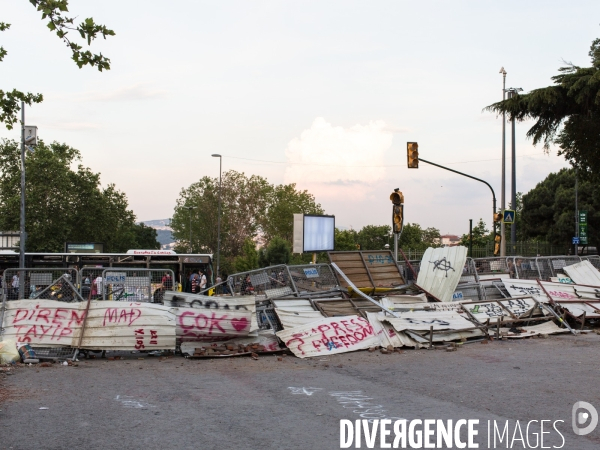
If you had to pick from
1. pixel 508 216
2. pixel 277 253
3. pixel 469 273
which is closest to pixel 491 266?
pixel 469 273

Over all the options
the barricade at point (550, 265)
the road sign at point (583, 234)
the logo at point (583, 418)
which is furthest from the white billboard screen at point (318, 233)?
the road sign at point (583, 234)

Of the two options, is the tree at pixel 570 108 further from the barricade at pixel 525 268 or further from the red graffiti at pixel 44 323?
the red graffiti at pixel 44 323

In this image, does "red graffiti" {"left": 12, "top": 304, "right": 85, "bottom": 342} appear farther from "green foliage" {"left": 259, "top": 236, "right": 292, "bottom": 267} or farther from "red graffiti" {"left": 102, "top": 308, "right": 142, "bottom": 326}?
"green foliage" {"left": 259, "top": 236, "right": 292, "bottom": 267}

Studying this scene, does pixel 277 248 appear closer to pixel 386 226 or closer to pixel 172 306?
pixel 172 306

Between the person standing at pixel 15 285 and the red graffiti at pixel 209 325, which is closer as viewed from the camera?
the red graffiti at pixel 209 325

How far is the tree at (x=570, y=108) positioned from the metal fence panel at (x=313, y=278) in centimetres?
1685

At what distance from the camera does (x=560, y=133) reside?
1385 inches

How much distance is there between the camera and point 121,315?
13.1 meters

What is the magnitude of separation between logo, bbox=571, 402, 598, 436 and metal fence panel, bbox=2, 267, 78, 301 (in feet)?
30.8

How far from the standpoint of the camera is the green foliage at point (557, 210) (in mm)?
66875

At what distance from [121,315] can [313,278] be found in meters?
5.54

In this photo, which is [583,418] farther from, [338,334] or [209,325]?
[209,325]

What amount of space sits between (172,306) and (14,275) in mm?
3314

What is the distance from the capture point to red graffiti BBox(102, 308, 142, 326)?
1304 centimetres
